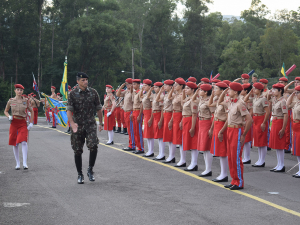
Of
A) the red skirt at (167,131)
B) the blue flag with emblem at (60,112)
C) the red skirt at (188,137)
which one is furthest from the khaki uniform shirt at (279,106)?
the blue flag with emblem at (60,112)

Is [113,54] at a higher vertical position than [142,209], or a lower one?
higher

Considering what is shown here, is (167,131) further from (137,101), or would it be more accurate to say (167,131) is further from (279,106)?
(279,106)

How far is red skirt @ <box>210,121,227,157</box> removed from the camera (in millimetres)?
8102

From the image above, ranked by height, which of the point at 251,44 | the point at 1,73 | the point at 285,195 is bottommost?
the point at 285,195

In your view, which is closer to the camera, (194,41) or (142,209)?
(142,209)

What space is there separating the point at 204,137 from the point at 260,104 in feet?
8.17

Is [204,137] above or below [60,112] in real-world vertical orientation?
below

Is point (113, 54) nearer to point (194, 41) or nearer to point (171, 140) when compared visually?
point (194, 41)

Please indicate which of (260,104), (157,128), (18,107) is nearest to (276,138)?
(260,104)

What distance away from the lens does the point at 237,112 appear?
24.6 feet

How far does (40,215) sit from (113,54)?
53.2m

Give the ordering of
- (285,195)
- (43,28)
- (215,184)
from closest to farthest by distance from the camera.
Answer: (285,195)
(215,184)
(43,28)

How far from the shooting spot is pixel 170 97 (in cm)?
1065

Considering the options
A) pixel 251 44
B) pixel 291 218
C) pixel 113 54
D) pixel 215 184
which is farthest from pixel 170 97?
pixel 251 44
